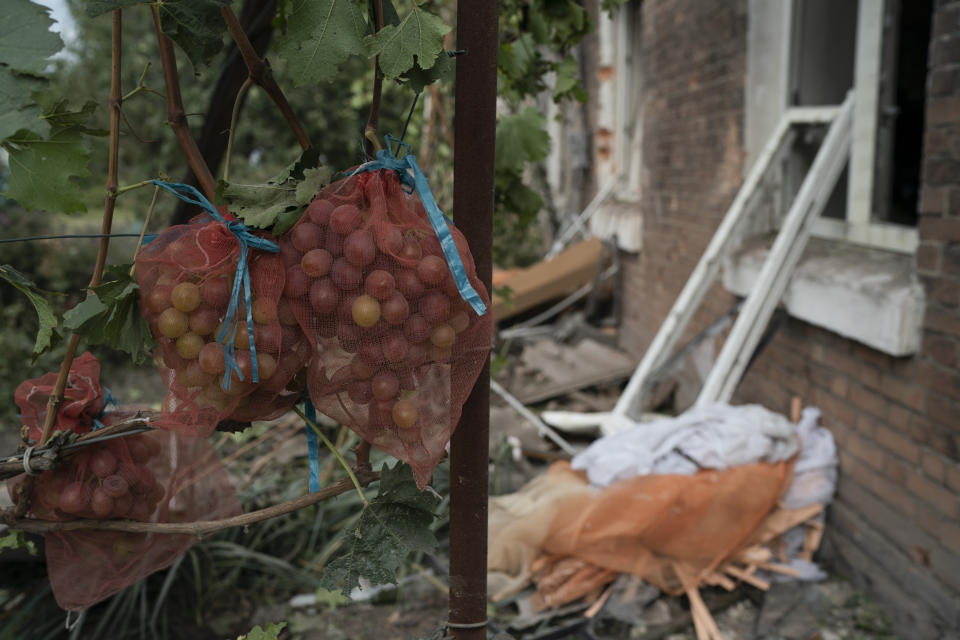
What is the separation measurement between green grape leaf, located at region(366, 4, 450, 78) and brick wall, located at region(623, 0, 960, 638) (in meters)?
Result: 2.09

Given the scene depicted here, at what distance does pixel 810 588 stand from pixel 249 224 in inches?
111

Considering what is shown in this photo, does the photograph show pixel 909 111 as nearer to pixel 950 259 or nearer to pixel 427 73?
pixel 950 259

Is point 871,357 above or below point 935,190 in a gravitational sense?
below

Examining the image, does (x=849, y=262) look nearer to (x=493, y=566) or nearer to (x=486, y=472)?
(x=493, y=566)

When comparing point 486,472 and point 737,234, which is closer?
point 486,472

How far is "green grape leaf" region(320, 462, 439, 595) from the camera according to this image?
96cm

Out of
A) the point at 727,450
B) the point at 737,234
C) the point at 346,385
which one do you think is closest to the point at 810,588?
the point at 727,450

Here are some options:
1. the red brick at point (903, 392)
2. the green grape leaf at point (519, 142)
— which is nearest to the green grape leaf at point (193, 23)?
the green grape leaf at point (519, 142)

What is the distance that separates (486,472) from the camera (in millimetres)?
1090

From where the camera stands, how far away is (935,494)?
2.56m

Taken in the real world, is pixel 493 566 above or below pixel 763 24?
below

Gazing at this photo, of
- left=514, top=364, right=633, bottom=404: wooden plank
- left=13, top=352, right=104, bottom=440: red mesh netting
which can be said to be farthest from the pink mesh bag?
left=514, top=364, right=633, bottom=404: wooden plank

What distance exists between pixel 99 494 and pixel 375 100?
677mm

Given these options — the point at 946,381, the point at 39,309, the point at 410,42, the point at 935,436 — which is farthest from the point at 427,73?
the point at 935,436
